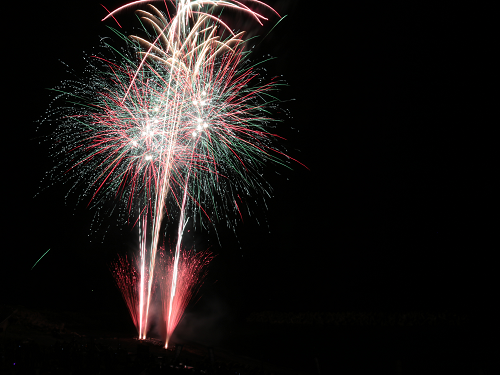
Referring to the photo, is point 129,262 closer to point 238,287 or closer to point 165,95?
point 238,287

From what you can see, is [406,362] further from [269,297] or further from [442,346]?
[269,297]

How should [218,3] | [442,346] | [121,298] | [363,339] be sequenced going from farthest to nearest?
[121,298] → [363,339] → [442,346] → [218,3]

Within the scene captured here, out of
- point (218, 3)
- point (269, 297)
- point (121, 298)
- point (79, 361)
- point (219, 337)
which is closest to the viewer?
point (79, 361)

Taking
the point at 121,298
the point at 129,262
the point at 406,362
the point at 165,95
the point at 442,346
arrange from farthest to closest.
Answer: the point at 121,298
the point at 129,262
the point at 442,346
the point at 406,362
the point at 165,95

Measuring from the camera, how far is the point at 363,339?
63.6 ft

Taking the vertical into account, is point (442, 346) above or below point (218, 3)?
below

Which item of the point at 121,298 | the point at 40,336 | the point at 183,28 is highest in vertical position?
the point at 183,28

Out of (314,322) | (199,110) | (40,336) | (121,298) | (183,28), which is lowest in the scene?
(40,336)

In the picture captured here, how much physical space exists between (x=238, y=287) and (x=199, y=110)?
20175mm

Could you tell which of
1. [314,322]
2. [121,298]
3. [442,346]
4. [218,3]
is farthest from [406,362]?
[121,298]

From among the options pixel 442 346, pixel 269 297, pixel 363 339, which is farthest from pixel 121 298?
pixel 442 346

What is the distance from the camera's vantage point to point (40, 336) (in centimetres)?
1167

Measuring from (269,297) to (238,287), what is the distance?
2746 mm

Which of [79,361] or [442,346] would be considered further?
[442,346]
